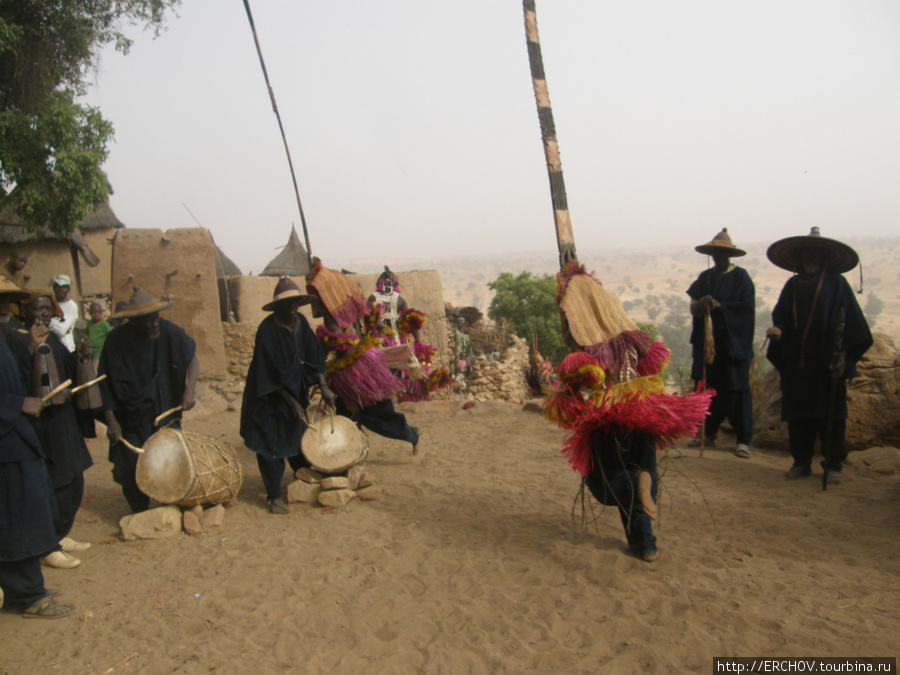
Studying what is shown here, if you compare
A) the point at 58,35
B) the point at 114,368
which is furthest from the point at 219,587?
the point at 58,35

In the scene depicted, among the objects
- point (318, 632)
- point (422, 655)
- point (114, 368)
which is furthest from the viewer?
point (114, 368)

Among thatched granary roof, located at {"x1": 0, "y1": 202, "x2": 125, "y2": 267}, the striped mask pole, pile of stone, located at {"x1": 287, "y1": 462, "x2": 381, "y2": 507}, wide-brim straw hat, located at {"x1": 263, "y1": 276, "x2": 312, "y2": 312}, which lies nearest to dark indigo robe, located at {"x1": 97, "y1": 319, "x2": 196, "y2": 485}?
wide-brim straw hat, located at {"x1": 263, "y1": 276, "x2": 312, "y2": 312}

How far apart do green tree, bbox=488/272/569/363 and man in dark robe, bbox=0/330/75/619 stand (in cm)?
1884

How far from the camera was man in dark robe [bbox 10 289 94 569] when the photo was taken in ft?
11.8

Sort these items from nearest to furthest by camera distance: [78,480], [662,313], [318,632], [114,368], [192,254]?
[318,632] < [78,480] < [114,368] < [192,254] < [662,313]

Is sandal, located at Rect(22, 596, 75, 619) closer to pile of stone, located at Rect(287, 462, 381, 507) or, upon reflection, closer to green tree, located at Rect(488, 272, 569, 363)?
pile of stone, located at Rect(287, 462, 381, 507)

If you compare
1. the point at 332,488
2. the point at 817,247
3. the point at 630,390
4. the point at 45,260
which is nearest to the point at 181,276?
the point at 332,488

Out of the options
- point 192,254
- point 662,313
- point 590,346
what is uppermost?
point 192,254

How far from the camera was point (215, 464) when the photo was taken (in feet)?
15.2

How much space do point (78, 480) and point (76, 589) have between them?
2.43 feet

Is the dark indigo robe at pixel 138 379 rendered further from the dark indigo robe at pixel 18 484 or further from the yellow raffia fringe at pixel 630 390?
the yellow raffia fringe at pixel 630 390

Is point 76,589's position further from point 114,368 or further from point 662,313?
point 662,313

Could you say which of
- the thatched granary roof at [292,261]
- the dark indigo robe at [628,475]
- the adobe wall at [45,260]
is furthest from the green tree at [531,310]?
the dark indigo robe at [628,475]

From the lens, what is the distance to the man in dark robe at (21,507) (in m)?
3.06
